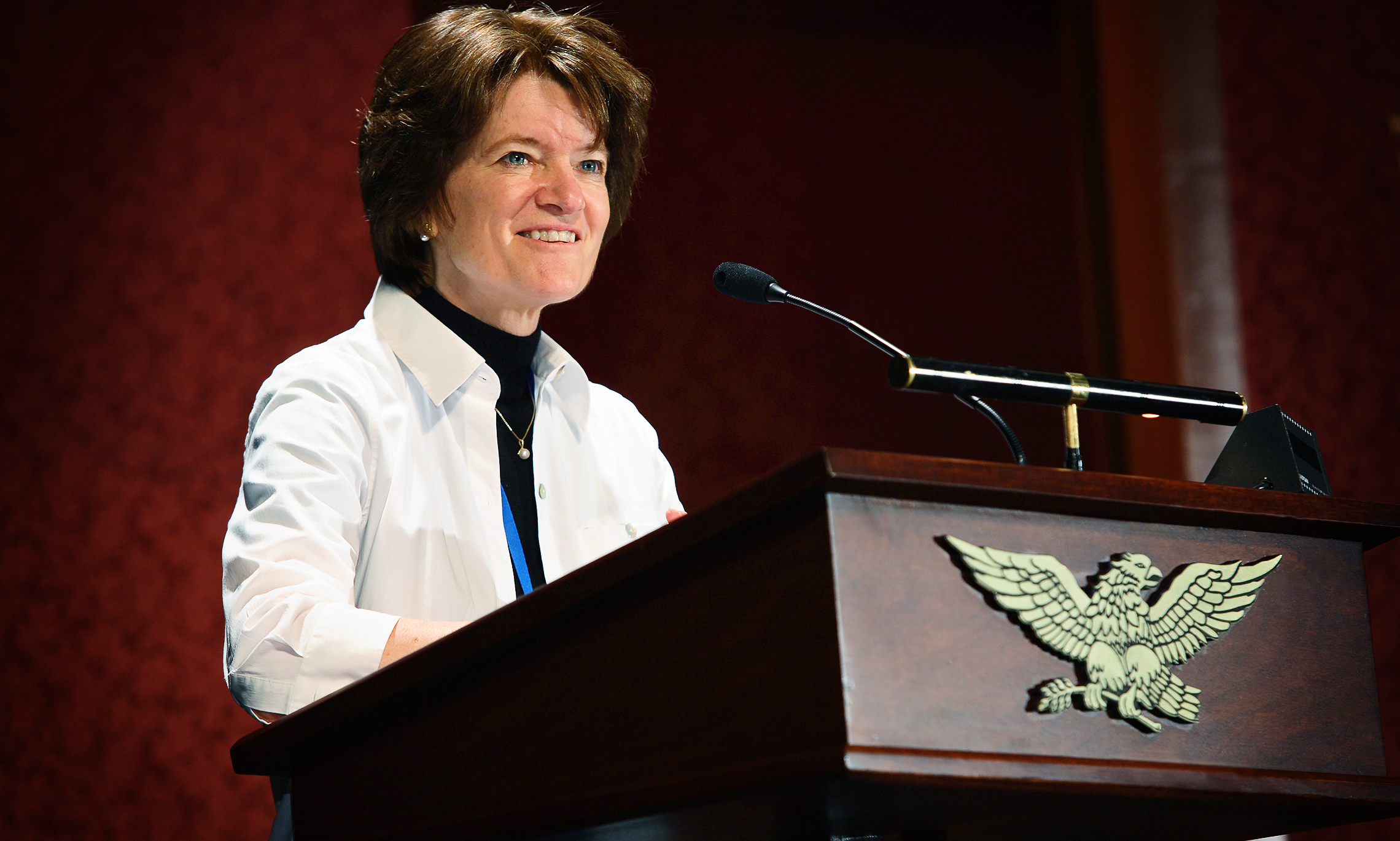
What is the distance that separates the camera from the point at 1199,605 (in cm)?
86

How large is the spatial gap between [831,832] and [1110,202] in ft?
8.96


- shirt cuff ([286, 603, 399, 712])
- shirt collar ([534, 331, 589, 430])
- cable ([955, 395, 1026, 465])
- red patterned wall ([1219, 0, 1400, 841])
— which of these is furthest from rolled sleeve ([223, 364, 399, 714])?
red patterned wall ([1219, 0, 1400, 841])

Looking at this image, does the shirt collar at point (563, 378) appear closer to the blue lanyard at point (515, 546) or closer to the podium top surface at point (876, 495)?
the blue lanyard at point (515, 546)

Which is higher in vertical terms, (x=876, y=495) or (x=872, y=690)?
(x=876, y=495)

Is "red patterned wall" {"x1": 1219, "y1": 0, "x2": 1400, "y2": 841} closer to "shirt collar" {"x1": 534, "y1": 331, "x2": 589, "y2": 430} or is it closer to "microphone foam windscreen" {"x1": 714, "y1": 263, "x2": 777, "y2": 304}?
"shirt collar" {"x1": 534, "y1": 331, "x2": 589, "y2": 430}

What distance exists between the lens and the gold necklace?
1.63 meters

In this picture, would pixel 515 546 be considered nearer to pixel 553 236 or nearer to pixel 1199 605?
pixel 553 236

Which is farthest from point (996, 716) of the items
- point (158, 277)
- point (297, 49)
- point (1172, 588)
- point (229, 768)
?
point (297, 49)

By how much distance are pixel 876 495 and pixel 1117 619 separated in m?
0.19

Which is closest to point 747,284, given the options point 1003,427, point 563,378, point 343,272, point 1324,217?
point 1003,427

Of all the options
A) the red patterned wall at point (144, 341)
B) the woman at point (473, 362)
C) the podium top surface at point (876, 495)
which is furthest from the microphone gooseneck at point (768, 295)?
the red patterned wall at point (144, 341)

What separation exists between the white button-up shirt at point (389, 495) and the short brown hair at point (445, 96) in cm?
Result: 10

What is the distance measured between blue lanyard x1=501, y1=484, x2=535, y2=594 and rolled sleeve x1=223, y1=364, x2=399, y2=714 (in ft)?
0.60

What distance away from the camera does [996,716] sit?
762 mm
